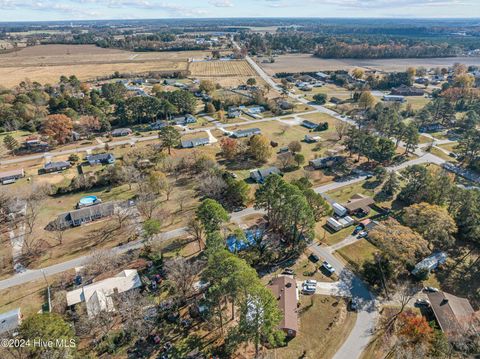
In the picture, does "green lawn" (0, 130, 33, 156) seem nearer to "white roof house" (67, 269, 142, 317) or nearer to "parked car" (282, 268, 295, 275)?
"white roof house" (67, 269, 142, 317)

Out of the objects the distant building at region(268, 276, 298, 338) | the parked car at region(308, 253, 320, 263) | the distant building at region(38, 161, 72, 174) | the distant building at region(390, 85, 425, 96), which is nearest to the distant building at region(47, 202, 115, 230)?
the distant building at region(38, 161, 72, 174)

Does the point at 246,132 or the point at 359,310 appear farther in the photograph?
the point at 246,132

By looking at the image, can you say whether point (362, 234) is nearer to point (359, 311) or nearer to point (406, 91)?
point (359, 311)

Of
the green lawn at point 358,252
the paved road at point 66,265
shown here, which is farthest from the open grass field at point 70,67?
the green lawn at point 358,252

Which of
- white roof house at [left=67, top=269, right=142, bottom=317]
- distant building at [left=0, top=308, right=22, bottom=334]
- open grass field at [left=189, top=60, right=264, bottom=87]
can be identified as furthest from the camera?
open grass field at [left=189, top=60, right=264, bottom=87]

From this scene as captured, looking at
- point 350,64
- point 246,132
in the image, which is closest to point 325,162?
point 246,132

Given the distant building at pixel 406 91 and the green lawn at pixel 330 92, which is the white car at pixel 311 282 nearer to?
the green lawn at pixel 330 92
